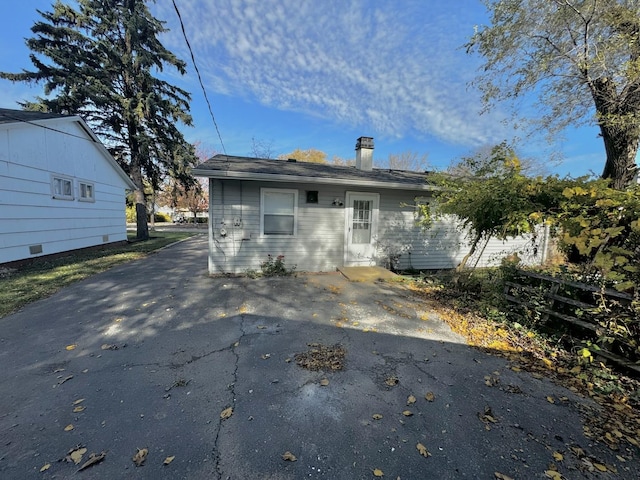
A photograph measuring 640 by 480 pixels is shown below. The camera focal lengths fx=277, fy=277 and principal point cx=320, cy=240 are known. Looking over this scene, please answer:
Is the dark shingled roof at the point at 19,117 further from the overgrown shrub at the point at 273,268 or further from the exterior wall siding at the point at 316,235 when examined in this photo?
the overgrown shrub at the point at 273,268

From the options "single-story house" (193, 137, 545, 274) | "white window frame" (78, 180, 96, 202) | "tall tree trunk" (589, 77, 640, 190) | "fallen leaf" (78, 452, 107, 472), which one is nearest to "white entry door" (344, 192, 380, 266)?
"single-story house" (193, 137, 545, 274)

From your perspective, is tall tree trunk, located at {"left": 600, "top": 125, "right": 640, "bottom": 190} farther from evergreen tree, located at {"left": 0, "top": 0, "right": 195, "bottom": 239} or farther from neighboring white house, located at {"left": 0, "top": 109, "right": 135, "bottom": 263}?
evergreen tree, located at {"left": 0, "top": 0, "right": 195, "bottom": 239}

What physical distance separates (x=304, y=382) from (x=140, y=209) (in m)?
14.4

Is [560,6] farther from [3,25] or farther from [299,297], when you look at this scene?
[3,25]

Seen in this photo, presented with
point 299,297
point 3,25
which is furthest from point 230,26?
point 3,25

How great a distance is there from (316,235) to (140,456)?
5976mm

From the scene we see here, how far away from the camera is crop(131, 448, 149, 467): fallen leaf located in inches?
70.7

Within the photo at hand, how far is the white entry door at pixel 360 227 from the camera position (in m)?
7.71

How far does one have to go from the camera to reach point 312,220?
7426 mm

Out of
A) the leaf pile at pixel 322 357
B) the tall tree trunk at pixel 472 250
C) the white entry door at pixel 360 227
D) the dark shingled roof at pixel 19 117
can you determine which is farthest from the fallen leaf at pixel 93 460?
the dark shingled roof at pixel 19 117

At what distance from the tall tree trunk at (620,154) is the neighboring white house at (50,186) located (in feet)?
49.2

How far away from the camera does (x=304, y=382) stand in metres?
2.69

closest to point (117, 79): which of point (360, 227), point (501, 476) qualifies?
point (360, 227)

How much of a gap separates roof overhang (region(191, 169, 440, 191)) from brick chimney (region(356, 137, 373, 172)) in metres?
1.81
